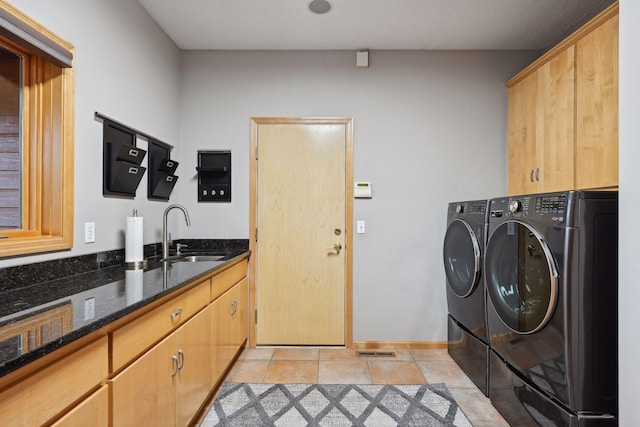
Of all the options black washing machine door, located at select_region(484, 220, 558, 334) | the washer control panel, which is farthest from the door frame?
the washer control panel

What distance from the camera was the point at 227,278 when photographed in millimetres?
2328

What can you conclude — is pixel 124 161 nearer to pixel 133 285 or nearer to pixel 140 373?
pixel 133 285

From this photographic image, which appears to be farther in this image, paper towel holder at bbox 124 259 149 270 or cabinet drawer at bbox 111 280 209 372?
paper towel holder at bbox 124 259 149 270

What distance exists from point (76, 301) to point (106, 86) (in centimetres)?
132

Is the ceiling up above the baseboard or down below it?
above

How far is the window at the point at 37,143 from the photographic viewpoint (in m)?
1.49

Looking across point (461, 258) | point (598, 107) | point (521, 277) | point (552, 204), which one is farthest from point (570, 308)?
point (598, 107)

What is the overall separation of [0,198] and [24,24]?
28.7 inches

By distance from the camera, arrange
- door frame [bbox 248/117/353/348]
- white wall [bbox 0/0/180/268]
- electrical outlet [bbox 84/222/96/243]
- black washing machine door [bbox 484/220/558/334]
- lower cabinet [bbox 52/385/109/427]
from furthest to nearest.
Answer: door frame [bbox 248/117/353/348] → electrical outlet [bbox 84/222/96/243] → white wall [bbox 0/0/180/268] → black washing machine door [bbox 484/220/558/334] → lower cabinet [bbox 52/385/109/427]

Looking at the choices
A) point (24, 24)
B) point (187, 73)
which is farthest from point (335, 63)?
point (24, 24)

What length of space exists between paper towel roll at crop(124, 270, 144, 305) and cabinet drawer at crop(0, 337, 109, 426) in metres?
0.19

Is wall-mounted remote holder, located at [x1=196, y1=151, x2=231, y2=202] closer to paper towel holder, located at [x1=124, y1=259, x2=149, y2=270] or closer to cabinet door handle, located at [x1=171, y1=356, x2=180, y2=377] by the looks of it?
paper towel holder, located at [x1=124, y1=259, x2=149, y2=270]

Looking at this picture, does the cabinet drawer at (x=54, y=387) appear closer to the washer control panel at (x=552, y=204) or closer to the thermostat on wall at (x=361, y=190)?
the washer control panel at (x=552, y=204)

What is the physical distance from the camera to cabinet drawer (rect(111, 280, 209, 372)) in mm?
1157
